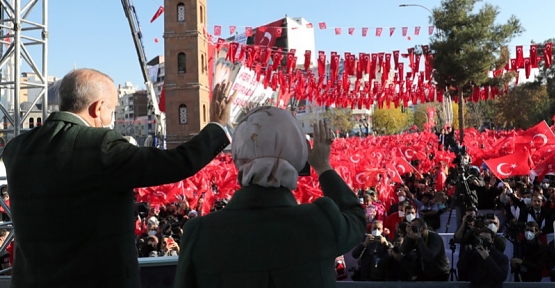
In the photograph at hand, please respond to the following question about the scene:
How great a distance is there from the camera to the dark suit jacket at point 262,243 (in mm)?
1745

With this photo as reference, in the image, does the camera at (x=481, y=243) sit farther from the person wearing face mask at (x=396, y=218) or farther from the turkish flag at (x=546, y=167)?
the turkish flag at (x=546, y=167)

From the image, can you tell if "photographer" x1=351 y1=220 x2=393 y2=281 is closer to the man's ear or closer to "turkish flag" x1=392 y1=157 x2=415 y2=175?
the man's ear

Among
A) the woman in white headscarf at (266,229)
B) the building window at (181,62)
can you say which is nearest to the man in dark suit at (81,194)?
the woman in white headscarf at (266,229)

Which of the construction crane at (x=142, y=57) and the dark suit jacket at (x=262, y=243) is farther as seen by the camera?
the construction crane at (x=142, y=57)

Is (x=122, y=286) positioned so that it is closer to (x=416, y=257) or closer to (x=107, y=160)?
(x=107, y=160)

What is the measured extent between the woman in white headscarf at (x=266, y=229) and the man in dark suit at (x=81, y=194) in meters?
0.34

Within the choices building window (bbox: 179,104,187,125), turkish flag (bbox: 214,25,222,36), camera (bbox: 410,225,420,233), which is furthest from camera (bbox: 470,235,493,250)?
building window (bbox: 179,104,187,125)

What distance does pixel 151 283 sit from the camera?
2.92m

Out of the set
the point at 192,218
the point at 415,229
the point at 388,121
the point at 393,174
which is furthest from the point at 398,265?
the point at 388,121

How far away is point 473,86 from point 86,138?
89.8 feet

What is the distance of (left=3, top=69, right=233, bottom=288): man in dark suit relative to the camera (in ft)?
6.69

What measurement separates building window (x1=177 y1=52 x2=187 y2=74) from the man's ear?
47.3 metres

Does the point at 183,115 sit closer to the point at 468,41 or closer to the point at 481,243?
the point at 468,41

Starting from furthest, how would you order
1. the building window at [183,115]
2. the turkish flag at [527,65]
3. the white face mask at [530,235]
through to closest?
the building window at [183,115]
the turkish flag at [527,65]
the white face mask at [530,235]
